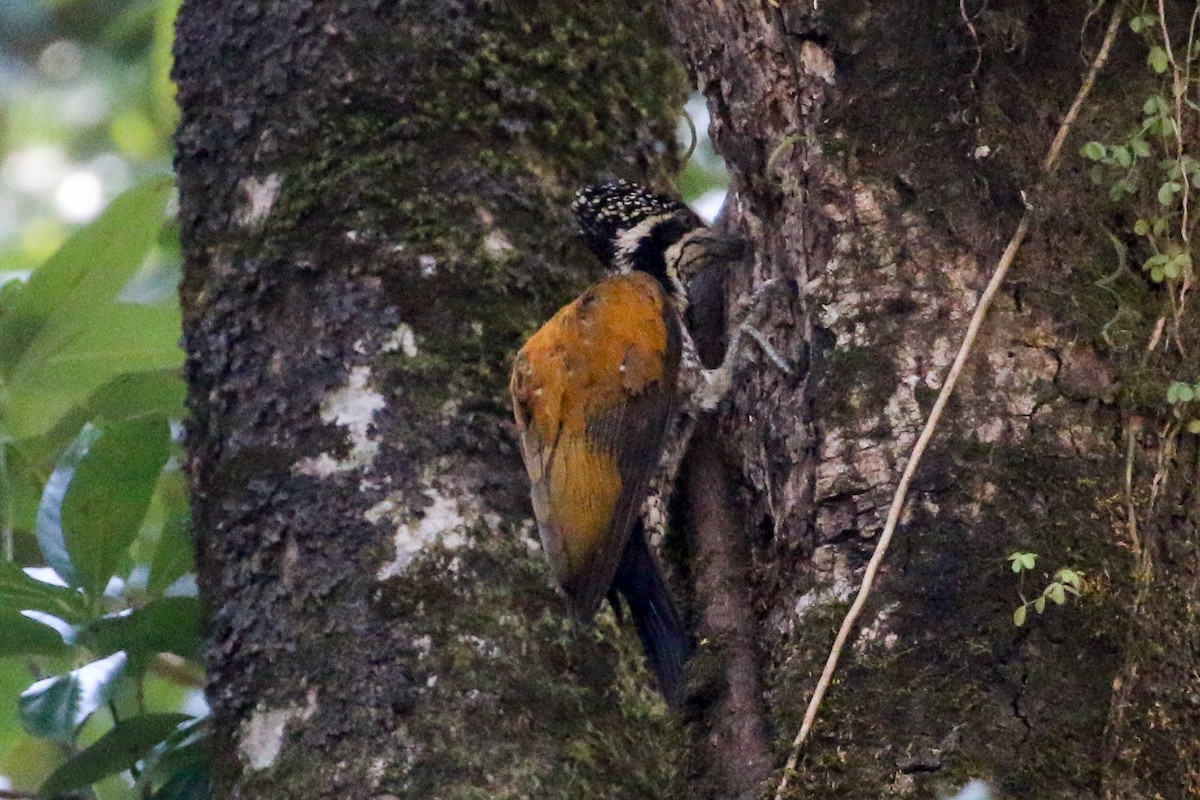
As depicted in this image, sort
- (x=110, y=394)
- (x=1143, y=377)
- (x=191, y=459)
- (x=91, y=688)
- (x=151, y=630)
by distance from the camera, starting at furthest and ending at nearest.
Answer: (x=110, y=394) < (x=191, y=459) < (x=151, y=630) < (x=91, y=688) < (x=1143, y=377)

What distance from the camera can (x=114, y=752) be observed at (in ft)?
8.77

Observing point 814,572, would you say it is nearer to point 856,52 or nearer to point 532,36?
point 856,52

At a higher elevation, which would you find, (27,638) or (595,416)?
(27,638)

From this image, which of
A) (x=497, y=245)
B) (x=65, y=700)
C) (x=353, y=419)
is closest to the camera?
(x=65, y=700)

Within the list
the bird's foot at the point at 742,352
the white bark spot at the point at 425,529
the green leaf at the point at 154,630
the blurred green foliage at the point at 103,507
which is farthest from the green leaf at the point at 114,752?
the bird's foot at the point at 742,352

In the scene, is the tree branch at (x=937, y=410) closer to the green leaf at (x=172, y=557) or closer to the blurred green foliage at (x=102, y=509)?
the blurred green foliage at (x=102, y=509)

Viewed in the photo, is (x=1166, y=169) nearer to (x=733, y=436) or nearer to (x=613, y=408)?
(x=733, y=436)

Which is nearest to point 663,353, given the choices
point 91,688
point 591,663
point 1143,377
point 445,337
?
point 445,337

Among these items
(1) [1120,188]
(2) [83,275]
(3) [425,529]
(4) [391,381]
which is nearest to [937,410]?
(1) [1120,188]

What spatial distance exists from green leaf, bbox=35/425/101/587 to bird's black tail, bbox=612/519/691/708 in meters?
1.07

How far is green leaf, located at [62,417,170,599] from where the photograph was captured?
2.71 metres

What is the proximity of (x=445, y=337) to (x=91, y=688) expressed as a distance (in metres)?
0.95

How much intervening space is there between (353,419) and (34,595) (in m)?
0.69

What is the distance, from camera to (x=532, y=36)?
3.32 m
